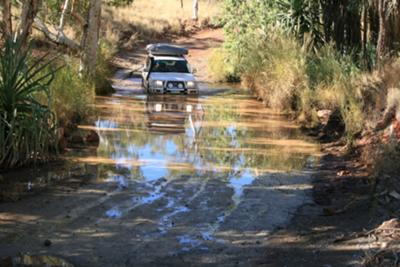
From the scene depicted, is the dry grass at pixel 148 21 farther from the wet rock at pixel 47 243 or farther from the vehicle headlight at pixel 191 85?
the wet rock at pixel 47 243

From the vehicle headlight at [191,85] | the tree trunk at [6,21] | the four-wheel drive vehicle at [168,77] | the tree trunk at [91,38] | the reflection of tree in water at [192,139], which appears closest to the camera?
the reflection of tree in water at [192,139]

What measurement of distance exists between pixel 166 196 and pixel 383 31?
9.14 metres

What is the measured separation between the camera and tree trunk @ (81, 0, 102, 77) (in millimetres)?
21000

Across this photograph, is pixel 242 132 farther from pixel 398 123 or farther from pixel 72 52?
pixel 72 52

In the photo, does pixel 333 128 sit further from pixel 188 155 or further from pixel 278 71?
pixel 278 71

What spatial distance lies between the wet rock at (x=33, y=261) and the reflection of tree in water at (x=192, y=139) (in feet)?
12.9

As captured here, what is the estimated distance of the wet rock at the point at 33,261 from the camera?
18.9ft

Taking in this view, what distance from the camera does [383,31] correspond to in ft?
50.6

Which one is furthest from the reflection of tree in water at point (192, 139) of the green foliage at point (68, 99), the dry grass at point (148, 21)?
the dry grass at point (148, 21)

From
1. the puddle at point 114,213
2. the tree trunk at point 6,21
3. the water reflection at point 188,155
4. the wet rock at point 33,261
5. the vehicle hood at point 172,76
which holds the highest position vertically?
the tree trunk at point 6,21

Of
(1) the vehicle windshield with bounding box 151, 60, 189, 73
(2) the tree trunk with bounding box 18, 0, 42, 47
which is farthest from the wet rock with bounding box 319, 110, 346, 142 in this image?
(1) the vehicle windshield with bounding box 151, 60, 189, 73

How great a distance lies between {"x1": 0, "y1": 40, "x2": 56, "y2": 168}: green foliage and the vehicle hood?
11.9 metres

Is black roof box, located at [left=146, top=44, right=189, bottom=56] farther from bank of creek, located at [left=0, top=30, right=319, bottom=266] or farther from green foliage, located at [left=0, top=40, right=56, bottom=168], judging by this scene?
green foliage, located at [left=0, top=40, right=56, bottom=168]

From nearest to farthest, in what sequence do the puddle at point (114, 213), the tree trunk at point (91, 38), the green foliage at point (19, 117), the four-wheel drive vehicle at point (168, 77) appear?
1. the puddle at point (114, 213)
2. the green foliage at point (19, 117)
3. the tree trunk at point (91, 38)
4. the four-wheel drive vehicle at point (168, 77)
